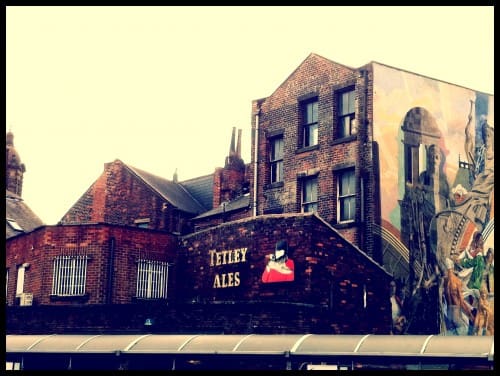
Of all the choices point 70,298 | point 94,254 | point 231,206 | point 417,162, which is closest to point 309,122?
point 417,162

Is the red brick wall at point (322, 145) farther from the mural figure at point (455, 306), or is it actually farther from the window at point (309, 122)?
the mural figure at point (455, 306)

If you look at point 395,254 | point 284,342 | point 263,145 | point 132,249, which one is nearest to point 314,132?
point 263,145

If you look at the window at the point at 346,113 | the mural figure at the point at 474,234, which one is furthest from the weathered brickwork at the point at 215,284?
the window at the point at 346,113

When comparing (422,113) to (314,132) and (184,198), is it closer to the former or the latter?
(314,132)

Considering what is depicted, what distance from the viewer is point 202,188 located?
45.3 metres

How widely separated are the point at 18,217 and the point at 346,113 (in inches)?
1165

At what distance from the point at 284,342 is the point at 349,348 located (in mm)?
1995

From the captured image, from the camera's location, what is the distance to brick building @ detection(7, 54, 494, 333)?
29.2 m

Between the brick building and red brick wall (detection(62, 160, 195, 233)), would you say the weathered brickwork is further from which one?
red brick wall (detection(62, 160, 195, 233))

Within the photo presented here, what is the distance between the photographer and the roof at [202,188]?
44.0 meters

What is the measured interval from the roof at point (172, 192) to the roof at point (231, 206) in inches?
69.3

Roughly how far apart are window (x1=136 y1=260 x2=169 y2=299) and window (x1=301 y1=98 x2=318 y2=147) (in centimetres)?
777

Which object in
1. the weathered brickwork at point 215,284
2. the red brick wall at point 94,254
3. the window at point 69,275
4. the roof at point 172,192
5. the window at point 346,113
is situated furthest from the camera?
the roof at point 172,192

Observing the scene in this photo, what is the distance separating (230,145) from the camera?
42.7 metres
